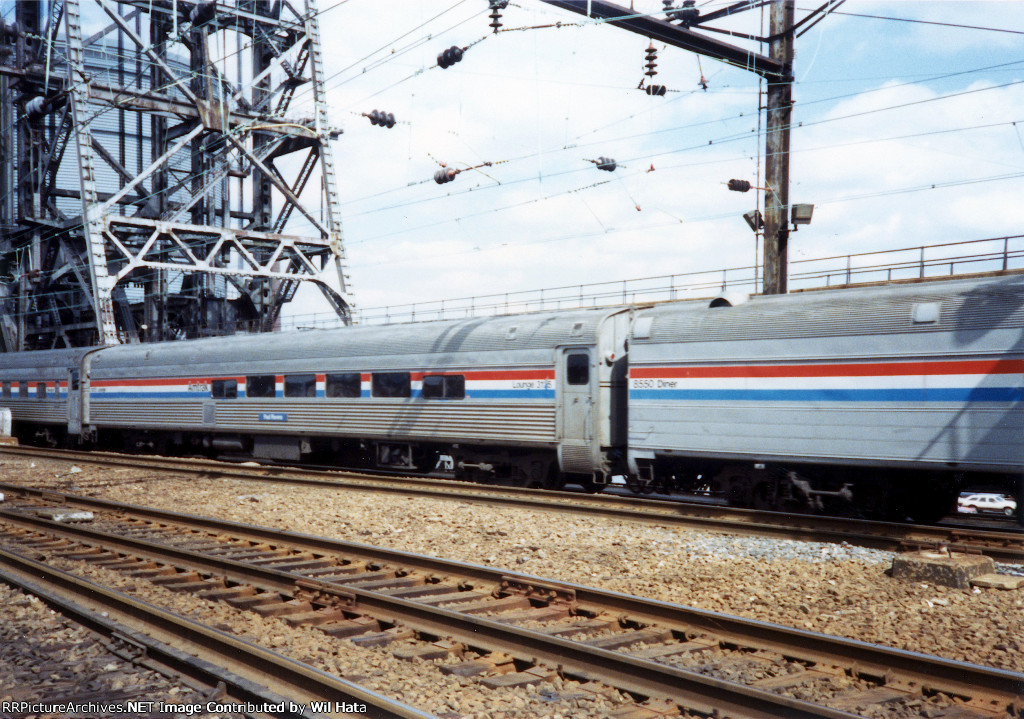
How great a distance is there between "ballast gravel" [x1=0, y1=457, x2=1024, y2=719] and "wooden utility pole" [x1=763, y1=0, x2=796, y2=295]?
6.92 meters

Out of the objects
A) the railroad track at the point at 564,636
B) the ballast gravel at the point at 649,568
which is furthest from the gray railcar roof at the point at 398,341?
the railroad track at the point at 564,636

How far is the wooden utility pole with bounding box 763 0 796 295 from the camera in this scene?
16.0 metres

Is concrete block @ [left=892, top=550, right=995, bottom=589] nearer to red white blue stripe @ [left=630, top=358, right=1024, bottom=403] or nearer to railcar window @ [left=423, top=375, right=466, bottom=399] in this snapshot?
red white blue stripe @ [left=630, top=358, right=1024, bottom=403]

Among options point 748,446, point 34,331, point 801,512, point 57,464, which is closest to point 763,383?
point 748,446

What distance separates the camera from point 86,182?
3500cm

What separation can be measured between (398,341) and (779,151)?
8.97 m

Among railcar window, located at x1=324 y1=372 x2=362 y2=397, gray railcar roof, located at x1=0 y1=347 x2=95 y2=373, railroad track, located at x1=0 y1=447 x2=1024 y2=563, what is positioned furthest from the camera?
gray railcar roof, located at x1=0 y1=347 x2=95 y2=373

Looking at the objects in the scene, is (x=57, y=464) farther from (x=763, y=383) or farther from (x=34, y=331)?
(x=34, y=331)

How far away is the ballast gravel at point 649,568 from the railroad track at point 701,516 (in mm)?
313

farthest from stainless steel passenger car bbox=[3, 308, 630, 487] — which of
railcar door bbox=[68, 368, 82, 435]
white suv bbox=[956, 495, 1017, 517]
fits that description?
white suv bbox=[956, 495, 1017, 517]

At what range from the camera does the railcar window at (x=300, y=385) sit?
20.3 meters

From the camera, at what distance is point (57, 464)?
22891mm

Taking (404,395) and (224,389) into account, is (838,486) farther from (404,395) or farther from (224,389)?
(224,389)

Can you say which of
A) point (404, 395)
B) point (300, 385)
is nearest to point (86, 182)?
point (300, 385)
